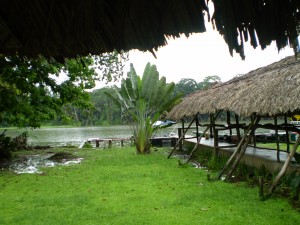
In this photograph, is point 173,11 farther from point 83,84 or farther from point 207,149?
point 83,84

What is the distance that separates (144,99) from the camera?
538 inches

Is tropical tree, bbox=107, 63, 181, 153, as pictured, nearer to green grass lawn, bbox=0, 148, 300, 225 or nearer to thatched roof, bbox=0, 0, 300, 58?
green grass lawn, bbox=0, 148, 300, 225

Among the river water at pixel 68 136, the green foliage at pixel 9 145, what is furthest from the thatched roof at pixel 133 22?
the river water at pixel 68 136

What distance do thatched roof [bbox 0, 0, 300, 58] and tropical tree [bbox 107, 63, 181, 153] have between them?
1080 cm

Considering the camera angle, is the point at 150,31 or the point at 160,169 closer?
the point at 150,31

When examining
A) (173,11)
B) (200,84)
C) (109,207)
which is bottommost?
(109,207)

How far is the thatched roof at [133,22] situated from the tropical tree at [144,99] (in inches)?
425

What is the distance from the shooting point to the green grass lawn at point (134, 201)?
4.87 metres

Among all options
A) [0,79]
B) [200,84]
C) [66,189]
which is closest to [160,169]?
[66,189]

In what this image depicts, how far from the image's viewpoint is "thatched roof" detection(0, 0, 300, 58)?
175 centimetres

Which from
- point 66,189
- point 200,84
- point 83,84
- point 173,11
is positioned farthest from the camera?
point 200,84

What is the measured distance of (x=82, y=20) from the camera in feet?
6.38

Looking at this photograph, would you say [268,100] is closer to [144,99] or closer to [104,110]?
[144,99]

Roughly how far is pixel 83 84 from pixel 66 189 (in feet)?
26.5
